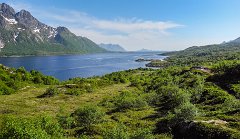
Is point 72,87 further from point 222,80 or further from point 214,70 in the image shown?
point 214,70

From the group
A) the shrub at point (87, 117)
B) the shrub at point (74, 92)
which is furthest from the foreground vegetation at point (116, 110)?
the shrub at point (74, 92)

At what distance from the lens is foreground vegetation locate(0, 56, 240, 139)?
3328 cm

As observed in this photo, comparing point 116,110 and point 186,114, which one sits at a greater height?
point 186,114

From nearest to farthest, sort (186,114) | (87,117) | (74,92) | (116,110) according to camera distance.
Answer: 1. (186,114)
2. (87,117)
3. (116,110)
4. (74,92)

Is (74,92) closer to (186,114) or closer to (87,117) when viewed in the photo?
(87,117)

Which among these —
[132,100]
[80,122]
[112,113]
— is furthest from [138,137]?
[132,100]

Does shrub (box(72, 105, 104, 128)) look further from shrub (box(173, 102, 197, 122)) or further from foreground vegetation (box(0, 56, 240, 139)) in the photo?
shrub (box(173, 102, 197, 122))

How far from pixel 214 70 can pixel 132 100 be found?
54.4m

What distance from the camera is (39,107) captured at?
224ft

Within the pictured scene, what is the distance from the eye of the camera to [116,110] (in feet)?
208

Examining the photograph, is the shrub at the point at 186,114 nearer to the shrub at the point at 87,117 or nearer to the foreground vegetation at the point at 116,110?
the foreground vegetation at the point at 116,110

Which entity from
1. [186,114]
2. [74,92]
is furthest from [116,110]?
[74,92]

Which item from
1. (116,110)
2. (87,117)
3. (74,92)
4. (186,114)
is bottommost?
(74,92)

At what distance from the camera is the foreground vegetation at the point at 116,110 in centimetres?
3328
